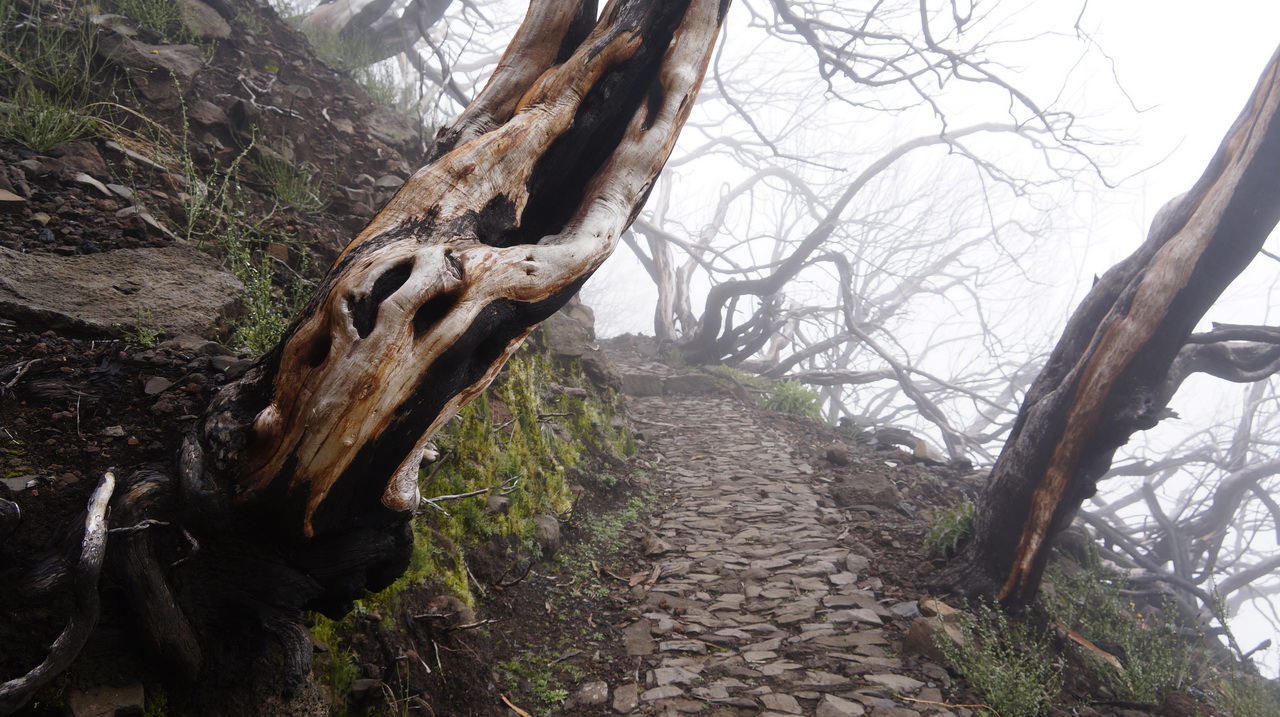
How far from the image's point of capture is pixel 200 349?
251 cm

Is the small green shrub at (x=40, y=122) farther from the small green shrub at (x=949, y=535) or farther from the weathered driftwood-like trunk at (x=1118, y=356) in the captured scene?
the small green shrub at (x=949, y=535)

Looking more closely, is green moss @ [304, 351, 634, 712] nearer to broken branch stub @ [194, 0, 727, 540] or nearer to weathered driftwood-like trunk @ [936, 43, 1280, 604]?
broken branch stub @ [194, 0, 727, 540]

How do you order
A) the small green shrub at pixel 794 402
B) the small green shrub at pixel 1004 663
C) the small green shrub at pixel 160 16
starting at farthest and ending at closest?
the small green shrub at pixel 794 402 < the small green shrub at pixel 160 16 < the small green shrub at pixel 1004 663

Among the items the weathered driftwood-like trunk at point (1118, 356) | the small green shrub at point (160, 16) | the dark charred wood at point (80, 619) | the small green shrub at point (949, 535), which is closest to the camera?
the dark charred wood at point (80, 619)

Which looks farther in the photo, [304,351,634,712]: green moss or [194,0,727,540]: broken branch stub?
[304,351,634,712]: green moss

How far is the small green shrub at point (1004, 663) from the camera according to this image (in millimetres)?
3377

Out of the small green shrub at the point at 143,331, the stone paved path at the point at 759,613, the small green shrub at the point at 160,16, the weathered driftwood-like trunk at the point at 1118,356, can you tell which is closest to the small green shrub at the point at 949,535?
the weathered driftwood-like trunk at the point at 1118,356

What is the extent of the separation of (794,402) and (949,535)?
19.9 feet

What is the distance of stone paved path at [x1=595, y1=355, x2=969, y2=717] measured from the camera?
3.43 meters

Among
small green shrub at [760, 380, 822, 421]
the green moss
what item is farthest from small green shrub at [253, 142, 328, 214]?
small green shrub at [760, 380, 822, 421]

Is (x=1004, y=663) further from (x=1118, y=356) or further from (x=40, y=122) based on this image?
(x=40, y=122)

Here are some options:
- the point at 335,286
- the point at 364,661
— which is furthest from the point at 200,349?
the point at 364,661

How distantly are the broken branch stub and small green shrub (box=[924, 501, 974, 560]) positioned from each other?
393cm

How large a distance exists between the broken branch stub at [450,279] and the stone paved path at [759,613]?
87.1 inches
